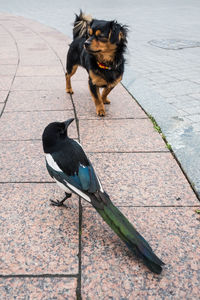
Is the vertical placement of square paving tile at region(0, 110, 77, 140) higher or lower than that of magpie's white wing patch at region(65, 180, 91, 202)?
lower

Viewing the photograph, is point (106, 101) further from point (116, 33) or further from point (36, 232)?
point (36, 232)

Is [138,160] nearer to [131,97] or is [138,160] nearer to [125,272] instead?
[125,272]

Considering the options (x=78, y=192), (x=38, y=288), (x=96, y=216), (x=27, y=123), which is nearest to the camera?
(x=38, y=288)

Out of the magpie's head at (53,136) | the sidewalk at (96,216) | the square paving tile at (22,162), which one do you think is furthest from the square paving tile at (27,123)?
the magpie's head at (53,136)

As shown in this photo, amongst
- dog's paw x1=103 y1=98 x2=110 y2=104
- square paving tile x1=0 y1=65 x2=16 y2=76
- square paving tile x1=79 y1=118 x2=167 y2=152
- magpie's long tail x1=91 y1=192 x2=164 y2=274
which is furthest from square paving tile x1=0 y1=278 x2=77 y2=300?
square paving tile x1=0 y1=65 x2=16 y2=76

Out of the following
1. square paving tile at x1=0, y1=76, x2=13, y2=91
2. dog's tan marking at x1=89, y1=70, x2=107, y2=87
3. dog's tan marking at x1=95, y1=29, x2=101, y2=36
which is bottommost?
square paving tile at x1=0, y1=76, x2=13, y2=91

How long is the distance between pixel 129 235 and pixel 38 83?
15.4 ft

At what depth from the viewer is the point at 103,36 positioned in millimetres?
3975

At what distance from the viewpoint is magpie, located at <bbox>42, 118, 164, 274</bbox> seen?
6.40 feet

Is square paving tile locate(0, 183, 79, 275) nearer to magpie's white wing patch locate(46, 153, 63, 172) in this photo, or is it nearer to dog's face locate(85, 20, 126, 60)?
magpie's white wing patch locate(46, 153, 63, 172)

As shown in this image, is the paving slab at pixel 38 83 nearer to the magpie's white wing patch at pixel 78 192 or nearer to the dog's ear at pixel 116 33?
the dog's ear at pixel 116 33

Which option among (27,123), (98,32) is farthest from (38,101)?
(98,32)

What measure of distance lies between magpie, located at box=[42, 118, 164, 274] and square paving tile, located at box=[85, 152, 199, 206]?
554mm

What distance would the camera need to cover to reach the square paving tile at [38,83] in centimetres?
577
